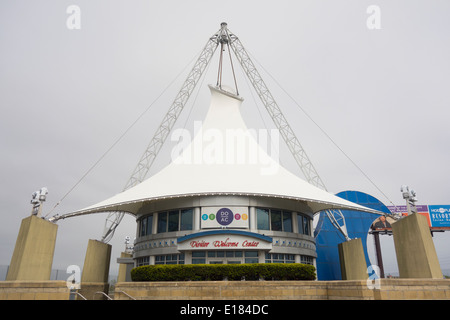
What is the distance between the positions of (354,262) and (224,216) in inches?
719

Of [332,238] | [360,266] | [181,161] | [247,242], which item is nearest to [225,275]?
[247,242]

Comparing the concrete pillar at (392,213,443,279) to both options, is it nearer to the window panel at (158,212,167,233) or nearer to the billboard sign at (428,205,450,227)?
the window panel at (158,212,167,233)

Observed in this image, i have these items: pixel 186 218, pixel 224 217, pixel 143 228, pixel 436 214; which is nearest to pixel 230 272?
pixel 224 217

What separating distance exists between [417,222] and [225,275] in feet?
53.6

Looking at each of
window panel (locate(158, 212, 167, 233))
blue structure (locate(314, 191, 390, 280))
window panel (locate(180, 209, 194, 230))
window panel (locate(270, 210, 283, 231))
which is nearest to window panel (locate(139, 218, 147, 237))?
window panel (locate(158, 212, 167, 233))

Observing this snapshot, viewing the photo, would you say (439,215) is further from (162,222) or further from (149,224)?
(149,224)

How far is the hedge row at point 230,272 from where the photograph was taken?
23.3 meters

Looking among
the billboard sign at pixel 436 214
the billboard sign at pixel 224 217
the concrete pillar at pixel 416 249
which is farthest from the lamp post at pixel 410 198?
the billboard sign at pixel 436 214

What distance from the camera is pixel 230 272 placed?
23391 mm

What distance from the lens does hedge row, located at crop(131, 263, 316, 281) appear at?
23.3 meters

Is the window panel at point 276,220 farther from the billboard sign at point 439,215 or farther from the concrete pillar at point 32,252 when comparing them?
the billboard sign at point 439,215

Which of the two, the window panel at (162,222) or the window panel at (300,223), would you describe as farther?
the window panel at (300,223)

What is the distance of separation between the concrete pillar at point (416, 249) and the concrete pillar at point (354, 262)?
832cm

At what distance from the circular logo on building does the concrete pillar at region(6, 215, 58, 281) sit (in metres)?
14.1
